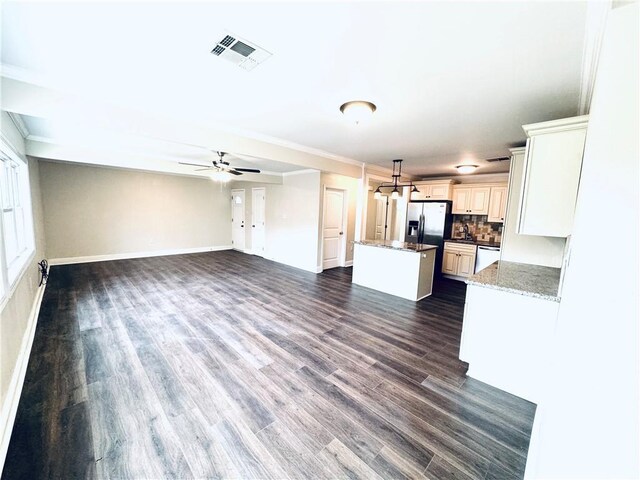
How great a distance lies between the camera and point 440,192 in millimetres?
6270

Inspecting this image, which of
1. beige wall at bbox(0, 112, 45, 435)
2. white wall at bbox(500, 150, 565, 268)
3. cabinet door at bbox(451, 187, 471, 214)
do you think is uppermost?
cabinet door at bbox(451, 187, 471, 214)

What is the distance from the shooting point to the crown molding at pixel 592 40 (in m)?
1.24

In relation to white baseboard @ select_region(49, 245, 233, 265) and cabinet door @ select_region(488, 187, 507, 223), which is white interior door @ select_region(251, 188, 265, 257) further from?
cabinet door @ select_region(488, 187, 507, 223)

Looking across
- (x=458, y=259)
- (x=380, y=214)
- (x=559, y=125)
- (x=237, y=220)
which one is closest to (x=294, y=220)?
(x=380, y=214)

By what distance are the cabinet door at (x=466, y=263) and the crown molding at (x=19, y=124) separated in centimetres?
712

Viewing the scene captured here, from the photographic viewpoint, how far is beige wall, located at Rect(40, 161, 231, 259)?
586 cm

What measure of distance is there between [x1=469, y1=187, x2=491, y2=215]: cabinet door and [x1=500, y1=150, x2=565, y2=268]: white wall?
2729mm

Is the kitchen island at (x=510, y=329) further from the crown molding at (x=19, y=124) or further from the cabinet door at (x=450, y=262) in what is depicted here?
the crown molding at (x=19, y=124)

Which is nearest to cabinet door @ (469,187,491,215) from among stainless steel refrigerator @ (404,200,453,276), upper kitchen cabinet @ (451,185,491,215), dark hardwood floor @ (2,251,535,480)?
upper kitchen cabinet @ (451,185,491,215)

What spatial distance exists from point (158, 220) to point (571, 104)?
8.43 m

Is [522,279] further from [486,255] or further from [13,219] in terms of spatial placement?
[13,219]

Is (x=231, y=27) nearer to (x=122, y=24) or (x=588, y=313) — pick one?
(x=122, y=24)

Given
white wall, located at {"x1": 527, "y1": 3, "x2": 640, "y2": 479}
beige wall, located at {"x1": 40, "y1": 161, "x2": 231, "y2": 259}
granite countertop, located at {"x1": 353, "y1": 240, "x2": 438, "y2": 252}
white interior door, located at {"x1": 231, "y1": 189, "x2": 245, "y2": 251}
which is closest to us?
white wall, located at {"x1": 527, "y1": 3, "x2": 640, "y2": 479}

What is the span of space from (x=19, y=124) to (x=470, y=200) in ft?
25.2
